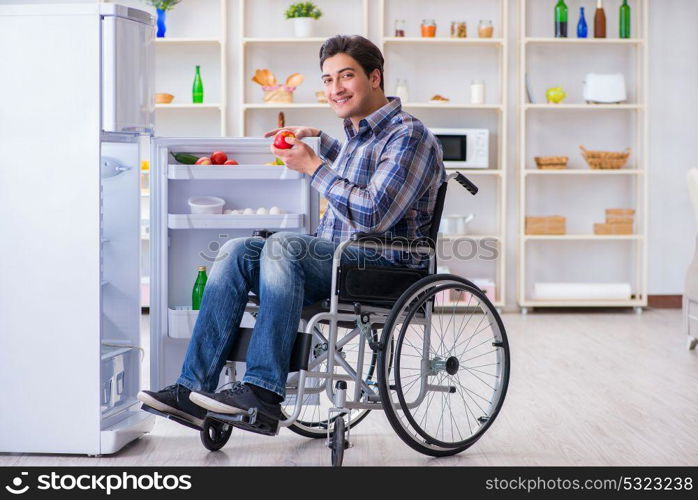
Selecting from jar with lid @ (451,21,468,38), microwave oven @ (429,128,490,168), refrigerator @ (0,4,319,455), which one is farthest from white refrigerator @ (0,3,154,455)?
jar with lid @ (451,21,468,38)

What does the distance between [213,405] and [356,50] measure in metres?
1.04

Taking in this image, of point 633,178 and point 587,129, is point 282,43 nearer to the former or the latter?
point 587,129

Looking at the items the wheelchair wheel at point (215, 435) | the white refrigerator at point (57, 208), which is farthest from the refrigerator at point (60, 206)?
the wheelchair wheel at point (215, 435)

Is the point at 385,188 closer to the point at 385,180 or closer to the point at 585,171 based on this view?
the point at 385,180

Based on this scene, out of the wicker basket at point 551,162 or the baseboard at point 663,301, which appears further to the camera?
the baseboard at point 663,301

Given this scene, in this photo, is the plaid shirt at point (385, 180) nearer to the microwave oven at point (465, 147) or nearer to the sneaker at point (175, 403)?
the sneaker at point (175, 403)

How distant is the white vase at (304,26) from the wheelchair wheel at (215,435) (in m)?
3.86

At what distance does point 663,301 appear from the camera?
6266mm

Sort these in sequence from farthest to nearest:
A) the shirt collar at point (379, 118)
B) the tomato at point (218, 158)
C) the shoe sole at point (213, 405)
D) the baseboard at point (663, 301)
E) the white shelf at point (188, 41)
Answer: the baseboard at point (663, 301)
the white shelf at point (188, 41)
the tomato at point (218, 158)
the shirt collar at point (379, 118)
the shoe sole at point (213, 405)

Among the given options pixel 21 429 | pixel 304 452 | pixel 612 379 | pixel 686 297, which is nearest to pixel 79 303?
pixel 21 429

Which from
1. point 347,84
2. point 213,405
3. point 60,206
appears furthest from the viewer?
point 347,84

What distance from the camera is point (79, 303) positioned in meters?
2.40

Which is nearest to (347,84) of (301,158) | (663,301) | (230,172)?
(301,158)

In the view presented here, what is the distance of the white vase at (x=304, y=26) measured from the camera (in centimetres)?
589
